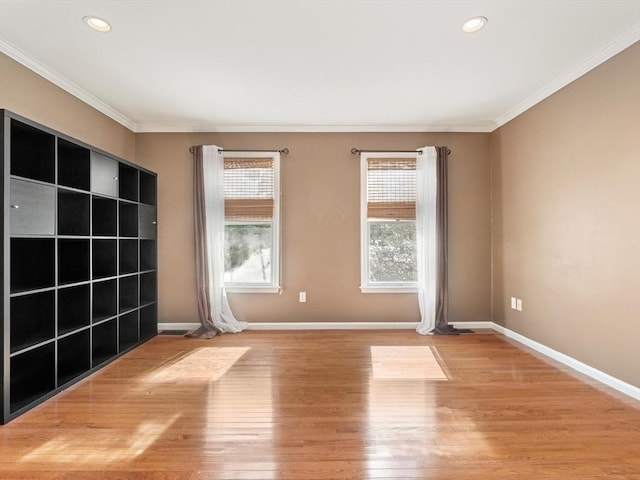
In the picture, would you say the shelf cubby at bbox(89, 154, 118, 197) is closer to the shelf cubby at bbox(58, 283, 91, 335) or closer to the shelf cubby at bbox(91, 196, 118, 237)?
the shelf cubby at bbox(91, 196, 118, 237)

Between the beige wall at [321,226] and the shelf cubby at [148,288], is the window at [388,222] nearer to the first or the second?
the beige wall at [321,226]

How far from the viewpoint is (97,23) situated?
2.25m

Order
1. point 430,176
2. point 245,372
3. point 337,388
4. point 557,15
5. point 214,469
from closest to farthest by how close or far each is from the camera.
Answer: point 214,469 < point 557,15 < point 337,388 < point 245,372 < point 430,176

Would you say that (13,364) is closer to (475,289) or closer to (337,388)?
(337,388)

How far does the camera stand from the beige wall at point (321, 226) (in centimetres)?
423

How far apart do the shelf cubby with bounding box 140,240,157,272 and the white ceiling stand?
4.99 feet

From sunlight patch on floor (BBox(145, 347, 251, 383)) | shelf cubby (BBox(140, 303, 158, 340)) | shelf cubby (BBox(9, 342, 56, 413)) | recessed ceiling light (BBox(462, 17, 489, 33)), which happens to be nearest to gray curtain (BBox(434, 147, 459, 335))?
recessed ceiling light (BBox(462, 17, 489, 33))

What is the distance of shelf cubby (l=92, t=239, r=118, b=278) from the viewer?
10.6 ft

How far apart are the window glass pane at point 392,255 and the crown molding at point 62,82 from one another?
3.27 meters

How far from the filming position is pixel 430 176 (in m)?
4.11

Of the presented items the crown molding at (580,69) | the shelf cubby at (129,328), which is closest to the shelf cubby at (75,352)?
the shelf cubby at (129,328)

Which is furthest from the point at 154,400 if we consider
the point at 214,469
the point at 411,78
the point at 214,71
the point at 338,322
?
the point at 411,78

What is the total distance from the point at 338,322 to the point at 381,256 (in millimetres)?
1007

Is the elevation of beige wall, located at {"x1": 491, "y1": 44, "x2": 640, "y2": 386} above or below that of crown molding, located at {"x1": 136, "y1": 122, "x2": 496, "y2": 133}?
below
